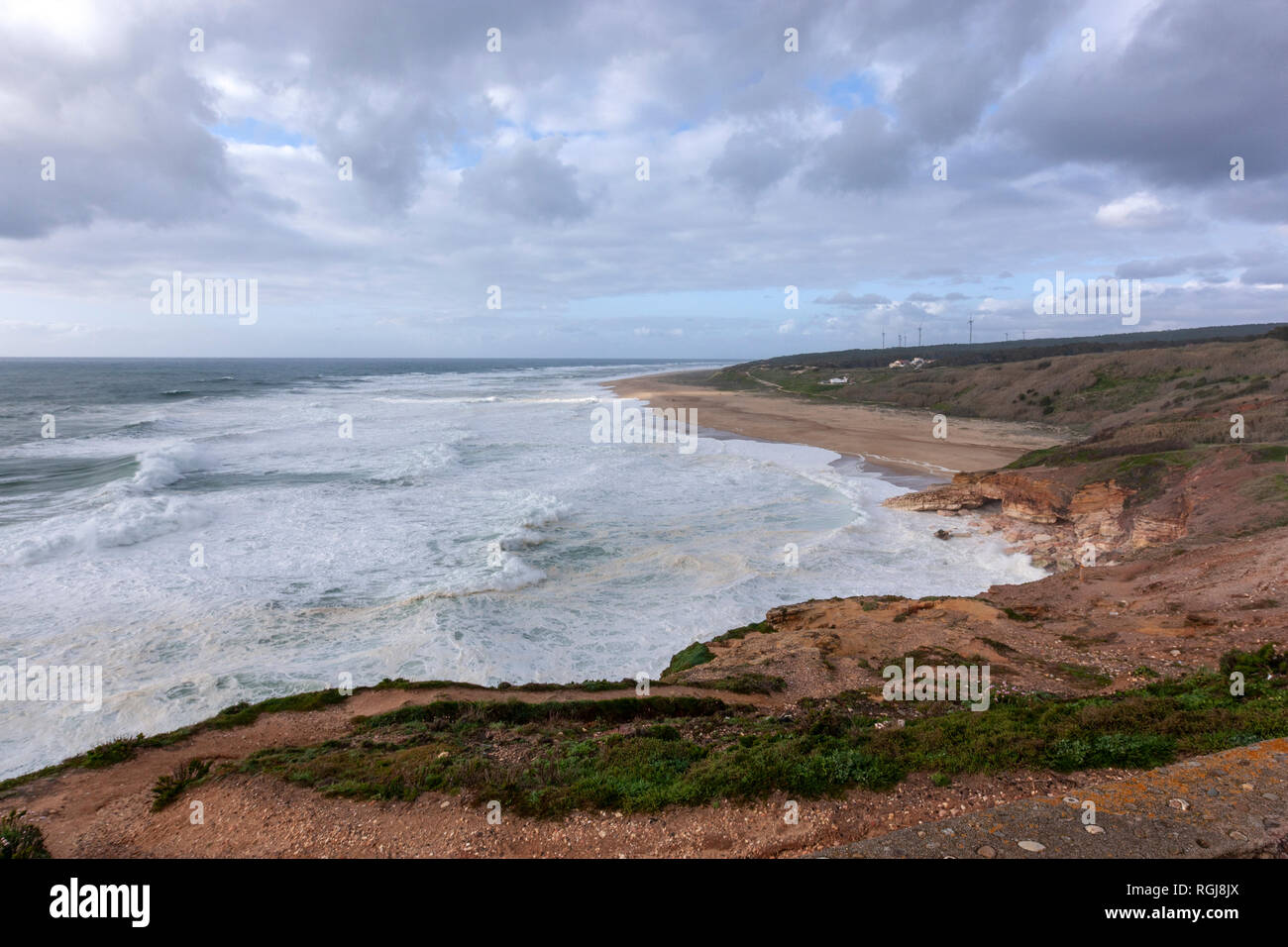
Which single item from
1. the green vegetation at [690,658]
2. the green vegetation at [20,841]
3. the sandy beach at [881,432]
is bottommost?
the green vegetation at [690,658]

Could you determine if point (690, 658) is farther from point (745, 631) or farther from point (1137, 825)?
point (1137, 825)

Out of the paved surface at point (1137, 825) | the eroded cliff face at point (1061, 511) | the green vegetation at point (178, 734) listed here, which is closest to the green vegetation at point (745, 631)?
the green vegetation at point (178, 734)

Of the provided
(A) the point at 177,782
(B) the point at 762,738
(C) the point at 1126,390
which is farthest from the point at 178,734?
(C) the point at 1126,390

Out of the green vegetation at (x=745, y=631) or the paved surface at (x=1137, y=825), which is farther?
the green vegetation at (x=745, y=631)

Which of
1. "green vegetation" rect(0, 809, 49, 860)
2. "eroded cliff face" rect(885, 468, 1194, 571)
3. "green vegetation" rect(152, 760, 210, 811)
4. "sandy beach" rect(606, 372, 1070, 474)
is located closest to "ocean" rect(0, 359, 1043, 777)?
"eroded cliff face" rect(885, 468, 1194, 571)

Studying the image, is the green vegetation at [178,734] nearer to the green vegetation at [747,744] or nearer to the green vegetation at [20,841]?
the green vegetation at [747,744]

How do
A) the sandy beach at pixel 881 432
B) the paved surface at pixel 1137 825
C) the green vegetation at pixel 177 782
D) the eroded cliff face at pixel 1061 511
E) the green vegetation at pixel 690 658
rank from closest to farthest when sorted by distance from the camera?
the paved surface at pixel 1137 825 < the green vegetation at pixel 177 782 < the green vegetation at pixel 690 658 < the eroded cliff face at pixel 1061 511 < the sandy beach at pixel 881 432

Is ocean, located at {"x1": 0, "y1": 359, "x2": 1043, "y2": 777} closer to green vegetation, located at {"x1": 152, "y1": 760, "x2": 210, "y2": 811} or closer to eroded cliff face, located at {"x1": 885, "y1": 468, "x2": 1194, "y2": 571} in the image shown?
eroded cliff face, located at {"x1": 885, "y1": 468, "x2": 1194, "y2": 571}

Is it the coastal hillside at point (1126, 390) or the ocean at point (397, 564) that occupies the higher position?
the coastal hillside at point (1126, 390)
